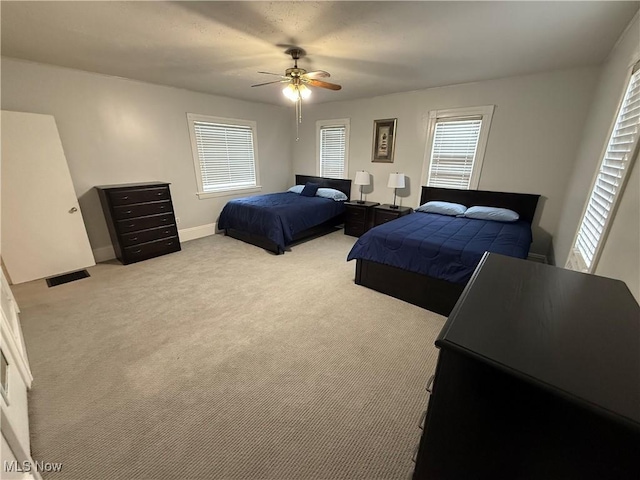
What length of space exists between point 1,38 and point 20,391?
2.98m

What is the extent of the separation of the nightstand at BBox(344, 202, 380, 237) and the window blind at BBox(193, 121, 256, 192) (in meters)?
2.21

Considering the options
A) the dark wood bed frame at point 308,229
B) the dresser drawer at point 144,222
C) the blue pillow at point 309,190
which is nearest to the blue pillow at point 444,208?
the dark wood bed frame at point 308,229

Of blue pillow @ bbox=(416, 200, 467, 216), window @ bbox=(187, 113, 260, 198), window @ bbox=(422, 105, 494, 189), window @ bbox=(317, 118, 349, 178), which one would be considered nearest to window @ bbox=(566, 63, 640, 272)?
blue pillow @ bbox=(416, 200, 467, 216)

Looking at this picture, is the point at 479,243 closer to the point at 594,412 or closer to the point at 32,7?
the point at 594,412

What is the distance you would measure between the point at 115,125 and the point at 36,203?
138 cm

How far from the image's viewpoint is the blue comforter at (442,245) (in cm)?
234

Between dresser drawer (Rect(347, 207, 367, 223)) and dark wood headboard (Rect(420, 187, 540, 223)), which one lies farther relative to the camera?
dresser drawer (Rect(347, 207, 367, 223))

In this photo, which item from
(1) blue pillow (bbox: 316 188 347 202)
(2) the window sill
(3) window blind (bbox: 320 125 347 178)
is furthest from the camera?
(3) window blind (bbox: 320 125 347 178)

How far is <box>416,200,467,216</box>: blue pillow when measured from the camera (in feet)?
12.1

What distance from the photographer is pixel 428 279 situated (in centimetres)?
255

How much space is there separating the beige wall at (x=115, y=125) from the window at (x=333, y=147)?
160 cm

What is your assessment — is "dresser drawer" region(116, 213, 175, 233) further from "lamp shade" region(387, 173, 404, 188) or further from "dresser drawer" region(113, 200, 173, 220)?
"lamp shade" region(387, 173, 404, 188)

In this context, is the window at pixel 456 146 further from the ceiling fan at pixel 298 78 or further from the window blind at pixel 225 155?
the window blind at pixel 225 155

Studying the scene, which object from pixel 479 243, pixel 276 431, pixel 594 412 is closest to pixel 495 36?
pixel 479 243
